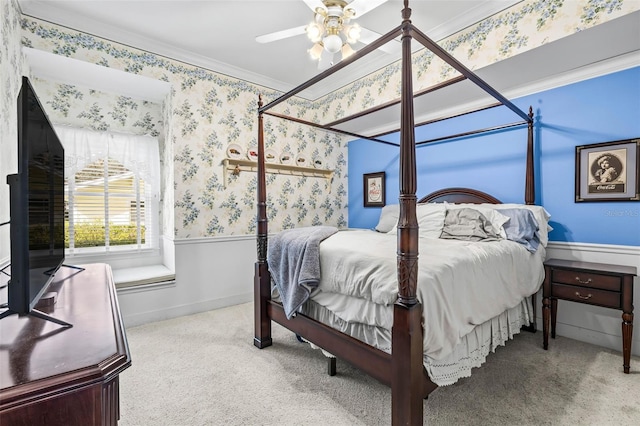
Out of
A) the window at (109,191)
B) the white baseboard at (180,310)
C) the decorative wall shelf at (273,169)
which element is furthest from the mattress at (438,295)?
the window at (109,191)

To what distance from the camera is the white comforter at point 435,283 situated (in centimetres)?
147

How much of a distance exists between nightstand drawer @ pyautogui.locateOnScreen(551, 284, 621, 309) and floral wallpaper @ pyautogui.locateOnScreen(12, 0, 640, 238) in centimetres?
183

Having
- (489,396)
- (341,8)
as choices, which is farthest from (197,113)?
(489,396)

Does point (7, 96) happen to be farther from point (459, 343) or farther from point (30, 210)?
point (459, 343)

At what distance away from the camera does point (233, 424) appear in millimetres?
1605

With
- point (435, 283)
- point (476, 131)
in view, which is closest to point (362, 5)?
point (476, 131)

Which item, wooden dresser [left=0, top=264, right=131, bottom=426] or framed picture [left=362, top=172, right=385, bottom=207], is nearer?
wooden dresser [left=0, top=264, right=131, bottom=426]

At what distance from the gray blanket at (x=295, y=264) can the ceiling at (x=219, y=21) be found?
1924 millimetres

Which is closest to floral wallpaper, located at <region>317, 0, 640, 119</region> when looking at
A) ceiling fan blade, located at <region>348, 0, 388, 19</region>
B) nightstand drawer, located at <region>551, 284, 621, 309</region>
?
ceiling fan blade, located at <region>348, 0, 388, 19</region>

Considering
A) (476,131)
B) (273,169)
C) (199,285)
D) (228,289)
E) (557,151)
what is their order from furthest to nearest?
(273,169), (228,289), (199,285), (476,131), (557,151)

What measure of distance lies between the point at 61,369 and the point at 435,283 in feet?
4.58

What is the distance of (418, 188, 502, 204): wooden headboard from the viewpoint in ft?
10.0

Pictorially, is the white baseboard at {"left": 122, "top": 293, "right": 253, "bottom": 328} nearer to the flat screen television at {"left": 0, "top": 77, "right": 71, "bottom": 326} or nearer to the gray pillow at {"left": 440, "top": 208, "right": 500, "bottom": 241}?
the flat screen television at {"left": 0, "top": 77, "right": 71, "bottom": 326}

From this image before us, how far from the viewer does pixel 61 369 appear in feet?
2.21
